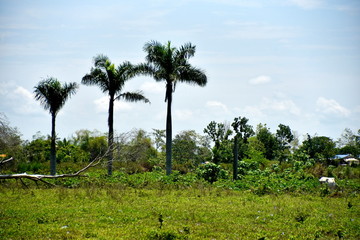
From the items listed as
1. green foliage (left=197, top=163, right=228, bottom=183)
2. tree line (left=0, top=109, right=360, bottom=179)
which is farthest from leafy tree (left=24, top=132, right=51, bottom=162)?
green foliage (left=197, top=163, right=228, bottom=183)

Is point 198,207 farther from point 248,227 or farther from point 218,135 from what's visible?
point 218,135

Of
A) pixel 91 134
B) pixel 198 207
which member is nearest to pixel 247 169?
pixel 198 207

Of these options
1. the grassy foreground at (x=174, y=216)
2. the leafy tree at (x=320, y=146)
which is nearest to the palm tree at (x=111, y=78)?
the grassy foreground at (x=174, y=216)

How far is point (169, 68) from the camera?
3209 centimetres

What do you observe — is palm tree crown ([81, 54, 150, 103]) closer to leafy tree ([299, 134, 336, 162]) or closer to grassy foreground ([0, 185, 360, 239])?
grassy foreground ([0, 185, 360, 239])

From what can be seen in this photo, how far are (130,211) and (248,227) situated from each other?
4153 millimetres

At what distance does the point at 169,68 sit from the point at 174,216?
2035cm

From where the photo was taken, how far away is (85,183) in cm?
2267

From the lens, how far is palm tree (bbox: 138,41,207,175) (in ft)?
104

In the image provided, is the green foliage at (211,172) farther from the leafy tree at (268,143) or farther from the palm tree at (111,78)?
the leafy tree at (268,143)

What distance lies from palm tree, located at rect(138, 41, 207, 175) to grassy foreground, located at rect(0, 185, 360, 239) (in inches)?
547

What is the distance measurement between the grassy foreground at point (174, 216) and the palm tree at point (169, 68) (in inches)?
547

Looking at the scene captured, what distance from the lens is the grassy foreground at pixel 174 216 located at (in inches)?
418

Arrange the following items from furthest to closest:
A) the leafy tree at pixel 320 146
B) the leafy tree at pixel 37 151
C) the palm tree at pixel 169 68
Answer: the leafy tree at pixel 320 146
the leafy tree at pixel 37 151
the palm tree at pixel 169 68
